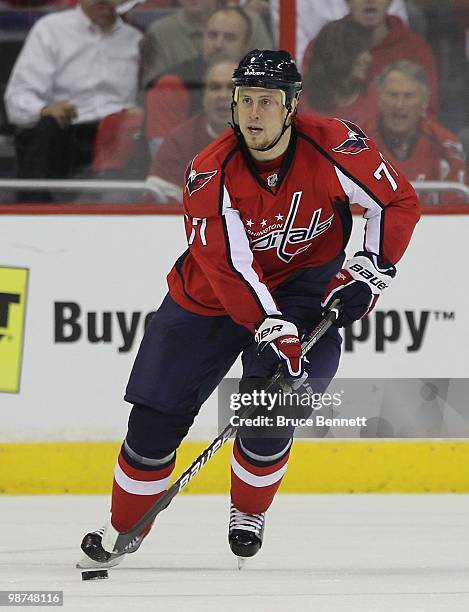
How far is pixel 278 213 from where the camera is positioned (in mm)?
3436

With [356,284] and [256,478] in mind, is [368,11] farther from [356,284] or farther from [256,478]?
[256,478]

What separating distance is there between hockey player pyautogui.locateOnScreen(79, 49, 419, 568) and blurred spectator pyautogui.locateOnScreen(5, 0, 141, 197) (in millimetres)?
1308

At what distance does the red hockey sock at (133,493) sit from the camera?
355cm

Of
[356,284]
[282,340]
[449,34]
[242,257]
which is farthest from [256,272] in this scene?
[449,34]

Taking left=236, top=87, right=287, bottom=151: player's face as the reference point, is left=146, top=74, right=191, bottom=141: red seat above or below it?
below

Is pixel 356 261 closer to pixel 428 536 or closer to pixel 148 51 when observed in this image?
pixel 428 536

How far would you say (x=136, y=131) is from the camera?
4.89 metres

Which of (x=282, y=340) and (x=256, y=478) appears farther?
(x=256, y=478)

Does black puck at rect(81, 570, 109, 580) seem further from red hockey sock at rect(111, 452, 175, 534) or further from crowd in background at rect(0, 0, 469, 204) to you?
crowd in background at rect(0, 0, 469, 204)

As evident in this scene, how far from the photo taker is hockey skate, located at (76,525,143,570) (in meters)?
3.51

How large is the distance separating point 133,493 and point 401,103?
1.95 m

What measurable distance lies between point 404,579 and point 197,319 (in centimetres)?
80

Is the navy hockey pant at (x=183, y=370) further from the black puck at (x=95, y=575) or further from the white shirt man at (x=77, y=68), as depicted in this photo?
the white shirt man at (x=77, y=68)

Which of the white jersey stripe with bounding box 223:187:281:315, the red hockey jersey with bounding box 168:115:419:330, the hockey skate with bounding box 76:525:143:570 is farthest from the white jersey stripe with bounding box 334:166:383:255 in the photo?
the hockey skate with bounding box 76:525:143:570
